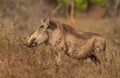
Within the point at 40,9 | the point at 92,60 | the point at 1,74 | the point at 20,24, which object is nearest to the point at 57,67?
the point at 1,74

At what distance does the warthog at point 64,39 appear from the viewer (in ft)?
39.4

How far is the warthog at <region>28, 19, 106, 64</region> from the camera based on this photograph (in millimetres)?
12016

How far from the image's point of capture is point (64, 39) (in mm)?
12117

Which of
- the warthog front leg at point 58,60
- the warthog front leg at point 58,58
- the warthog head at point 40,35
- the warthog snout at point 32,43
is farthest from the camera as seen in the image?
the warthog head at point 40,35

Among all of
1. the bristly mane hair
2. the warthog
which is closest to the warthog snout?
the warthog

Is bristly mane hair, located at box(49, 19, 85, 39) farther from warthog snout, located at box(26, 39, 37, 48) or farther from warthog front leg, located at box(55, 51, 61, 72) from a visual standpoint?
warthog front leg, located at box(55, 51, 61, 72)

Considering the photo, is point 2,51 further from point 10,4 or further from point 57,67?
point 10,4

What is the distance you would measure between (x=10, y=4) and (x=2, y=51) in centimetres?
1469

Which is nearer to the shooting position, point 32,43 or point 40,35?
point 32,43

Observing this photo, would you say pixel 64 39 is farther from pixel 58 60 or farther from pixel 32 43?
pixel 58 60

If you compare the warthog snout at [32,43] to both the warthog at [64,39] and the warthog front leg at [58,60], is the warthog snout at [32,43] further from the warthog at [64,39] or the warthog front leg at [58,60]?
the warthog front leg at [58,60]

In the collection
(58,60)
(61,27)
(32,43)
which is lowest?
(58,60)

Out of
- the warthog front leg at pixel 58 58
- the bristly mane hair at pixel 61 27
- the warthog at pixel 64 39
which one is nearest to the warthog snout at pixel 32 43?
the warthog at pixel 64 39

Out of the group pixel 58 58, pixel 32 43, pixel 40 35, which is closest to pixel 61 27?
pixel 40 35
